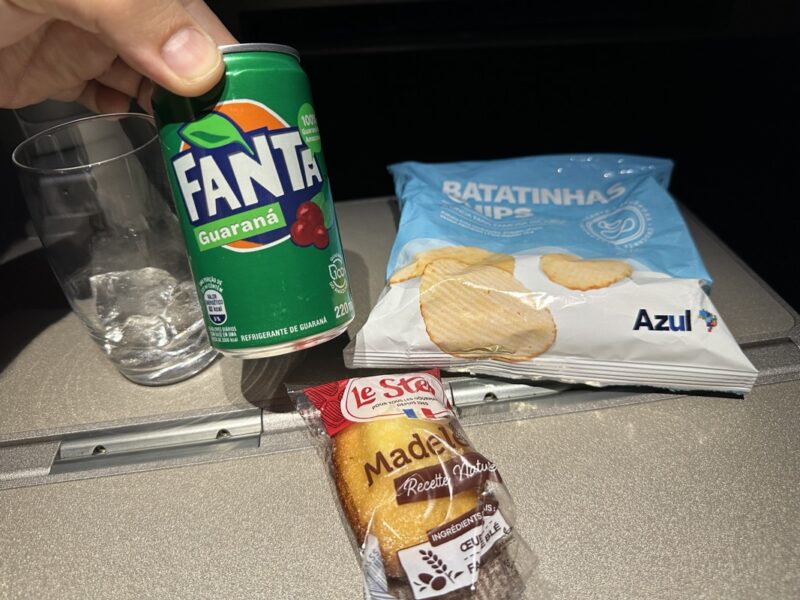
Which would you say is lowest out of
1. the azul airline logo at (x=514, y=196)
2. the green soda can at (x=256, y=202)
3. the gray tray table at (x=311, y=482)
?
the gray tray table at (x=311, y=482)

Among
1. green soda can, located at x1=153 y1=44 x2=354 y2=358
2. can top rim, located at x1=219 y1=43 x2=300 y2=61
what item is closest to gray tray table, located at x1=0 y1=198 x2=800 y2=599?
green soda can, located at x1=153 y1=44 x2=354 y2=358

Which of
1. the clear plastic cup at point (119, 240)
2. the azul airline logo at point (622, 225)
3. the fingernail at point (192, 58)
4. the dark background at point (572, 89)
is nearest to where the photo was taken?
the fingernail at point (192, 58)

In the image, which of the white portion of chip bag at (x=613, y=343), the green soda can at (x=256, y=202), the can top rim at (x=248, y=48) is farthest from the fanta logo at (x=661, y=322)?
the can top rim at (x=248, y=48)

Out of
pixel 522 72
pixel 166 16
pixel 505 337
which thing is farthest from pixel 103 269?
pixel 522 72

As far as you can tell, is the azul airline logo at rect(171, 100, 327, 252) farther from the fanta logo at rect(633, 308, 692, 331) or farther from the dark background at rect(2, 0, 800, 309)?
the dark background at rect(2, 0, 800, 309)

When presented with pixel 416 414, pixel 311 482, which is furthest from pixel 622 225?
pixel 311 482

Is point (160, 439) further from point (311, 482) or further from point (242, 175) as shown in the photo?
point (242, 175)

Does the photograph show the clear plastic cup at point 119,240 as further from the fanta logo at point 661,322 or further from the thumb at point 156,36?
the fanta logo at point 661,322

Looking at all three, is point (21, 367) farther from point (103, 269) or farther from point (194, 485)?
point (194, 485)
